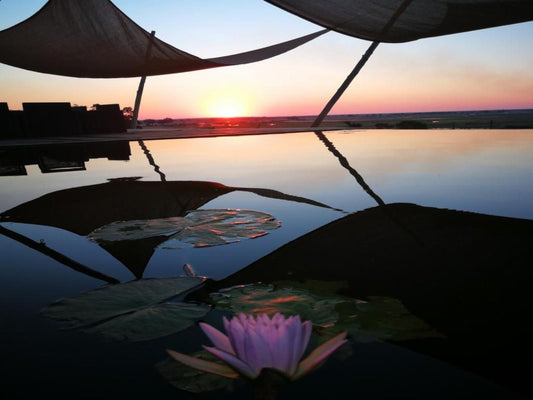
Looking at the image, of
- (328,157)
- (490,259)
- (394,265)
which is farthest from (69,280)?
(328,157)

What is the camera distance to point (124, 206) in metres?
2.29

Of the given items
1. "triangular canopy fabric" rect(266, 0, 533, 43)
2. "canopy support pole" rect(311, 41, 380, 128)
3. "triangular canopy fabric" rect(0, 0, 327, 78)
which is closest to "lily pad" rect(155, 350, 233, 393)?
"triangular canopy fabric" rect(266, 0, 533, 43)

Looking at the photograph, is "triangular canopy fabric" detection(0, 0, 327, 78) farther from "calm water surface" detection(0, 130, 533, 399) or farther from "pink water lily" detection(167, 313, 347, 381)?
"pink water lily" detection(167, 313, 347, 381)

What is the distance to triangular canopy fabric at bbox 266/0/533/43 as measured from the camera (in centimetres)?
543

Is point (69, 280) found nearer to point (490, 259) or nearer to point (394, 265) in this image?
point (394, 265)

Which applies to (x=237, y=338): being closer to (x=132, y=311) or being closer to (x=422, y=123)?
(x=132, y=311)

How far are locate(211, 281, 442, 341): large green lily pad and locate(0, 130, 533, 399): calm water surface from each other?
0.04 meters

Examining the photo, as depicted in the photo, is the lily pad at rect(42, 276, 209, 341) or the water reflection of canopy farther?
the water reflection of canopy

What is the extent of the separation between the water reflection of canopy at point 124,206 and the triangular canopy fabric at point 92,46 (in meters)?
5.36

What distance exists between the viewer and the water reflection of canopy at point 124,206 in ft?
5.05

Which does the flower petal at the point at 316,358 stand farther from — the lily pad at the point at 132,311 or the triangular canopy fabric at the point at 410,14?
the triangular canopy fabric at the point at 410,14

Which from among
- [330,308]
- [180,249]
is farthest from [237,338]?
[180,249]

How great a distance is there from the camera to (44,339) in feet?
2.76

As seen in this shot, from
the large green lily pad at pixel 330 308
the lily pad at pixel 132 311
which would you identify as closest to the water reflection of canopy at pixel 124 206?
the lily pad at pixel 132 311
